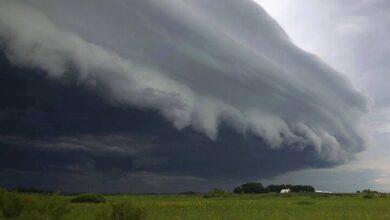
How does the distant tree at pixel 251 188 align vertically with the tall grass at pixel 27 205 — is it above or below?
above

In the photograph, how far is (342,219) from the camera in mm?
41438

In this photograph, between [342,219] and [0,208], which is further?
[342,219]

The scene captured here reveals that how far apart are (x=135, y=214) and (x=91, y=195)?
49.8 metres

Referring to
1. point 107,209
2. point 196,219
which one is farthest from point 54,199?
point 196,219

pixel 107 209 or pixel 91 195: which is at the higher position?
pixel 91 195

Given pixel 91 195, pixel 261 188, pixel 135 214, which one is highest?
pixel 261 188

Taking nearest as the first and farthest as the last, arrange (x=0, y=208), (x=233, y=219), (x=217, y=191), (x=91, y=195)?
(x=0, y=208), (x=233, y=219), (x=91, y=195), (x=217, y=191)

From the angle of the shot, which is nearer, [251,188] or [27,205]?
[27,205]

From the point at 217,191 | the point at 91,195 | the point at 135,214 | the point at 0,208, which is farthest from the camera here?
the point at 217,191

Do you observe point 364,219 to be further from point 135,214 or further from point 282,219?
point 135,214

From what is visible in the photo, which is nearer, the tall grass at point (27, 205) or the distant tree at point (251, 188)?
the tall grass at point (27, 205)

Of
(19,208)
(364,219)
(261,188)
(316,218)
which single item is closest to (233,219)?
(316,218)

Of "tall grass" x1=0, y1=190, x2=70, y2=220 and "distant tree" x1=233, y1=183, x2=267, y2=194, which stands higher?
"distant tree" x1=233, y1=183, x2=267, y2=194

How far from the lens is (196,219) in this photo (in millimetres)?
41312
